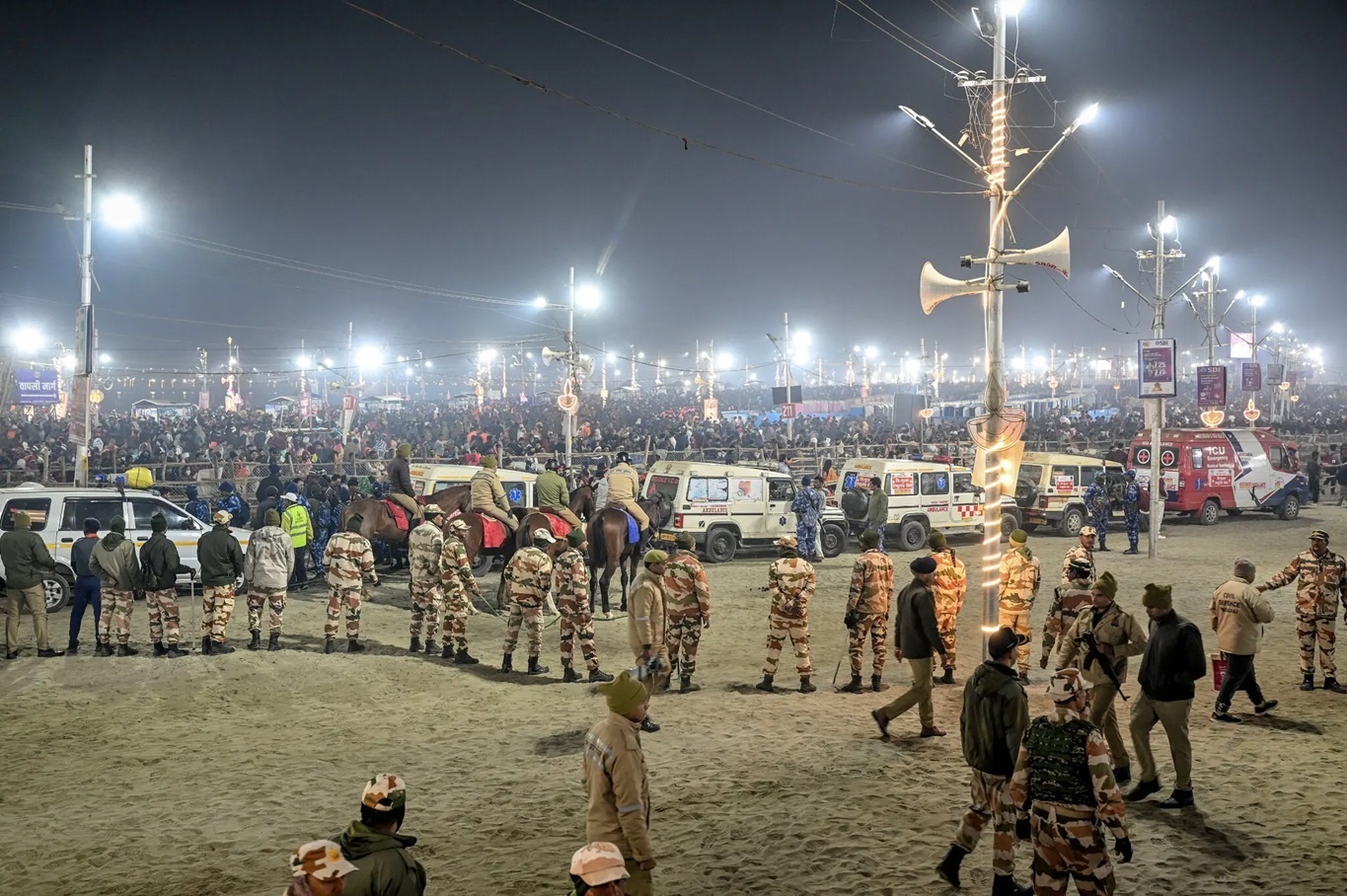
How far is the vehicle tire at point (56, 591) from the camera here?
14.3 meters

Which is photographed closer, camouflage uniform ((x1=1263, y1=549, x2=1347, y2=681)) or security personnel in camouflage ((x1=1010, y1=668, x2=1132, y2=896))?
security personnel in camouflage ((x1=1010, y1=668, x2=1132, y2=896))

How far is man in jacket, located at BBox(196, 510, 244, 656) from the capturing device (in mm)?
11703

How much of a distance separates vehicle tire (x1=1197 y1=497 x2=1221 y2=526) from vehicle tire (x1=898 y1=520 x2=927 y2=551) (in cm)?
1022

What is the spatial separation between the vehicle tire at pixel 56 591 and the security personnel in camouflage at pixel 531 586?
26.0ft

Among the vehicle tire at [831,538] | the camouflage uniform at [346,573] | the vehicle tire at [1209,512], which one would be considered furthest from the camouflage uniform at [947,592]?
the vehicle tire at [1209,512]

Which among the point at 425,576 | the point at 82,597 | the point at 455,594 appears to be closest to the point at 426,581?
the point at 425,576

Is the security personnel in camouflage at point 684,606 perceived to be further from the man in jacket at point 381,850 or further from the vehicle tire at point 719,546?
the vehicle tire at point 719,546

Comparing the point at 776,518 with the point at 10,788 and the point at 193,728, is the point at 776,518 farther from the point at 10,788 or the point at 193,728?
the point at 10,788

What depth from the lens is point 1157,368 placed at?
1892 centimetres

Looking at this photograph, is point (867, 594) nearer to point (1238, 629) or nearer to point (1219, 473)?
point (1238, 629)

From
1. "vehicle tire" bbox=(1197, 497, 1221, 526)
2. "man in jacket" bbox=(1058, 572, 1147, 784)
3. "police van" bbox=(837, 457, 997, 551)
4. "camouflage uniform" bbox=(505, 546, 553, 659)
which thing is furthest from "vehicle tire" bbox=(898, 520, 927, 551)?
"man in jacket" bbox=(1058, 572, 1147, 784)

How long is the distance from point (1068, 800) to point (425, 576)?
924 cm

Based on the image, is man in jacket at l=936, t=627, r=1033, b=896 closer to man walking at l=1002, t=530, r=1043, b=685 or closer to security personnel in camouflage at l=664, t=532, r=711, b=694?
security personnel in camouflage at l=664, t=532, r=711, b=694

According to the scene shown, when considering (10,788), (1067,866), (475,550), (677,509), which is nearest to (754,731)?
(1067,866)
